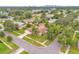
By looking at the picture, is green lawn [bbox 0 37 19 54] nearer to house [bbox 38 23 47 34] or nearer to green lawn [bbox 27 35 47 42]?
green lawn [bbox 27 35 47 42]

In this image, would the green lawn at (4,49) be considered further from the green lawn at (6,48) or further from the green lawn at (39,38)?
the green lawn at (39,38)

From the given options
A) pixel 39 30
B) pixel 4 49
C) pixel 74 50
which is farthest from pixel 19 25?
pixel 74 50

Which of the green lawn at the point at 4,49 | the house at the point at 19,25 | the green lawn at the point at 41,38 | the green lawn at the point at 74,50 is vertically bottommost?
the green lawn at the point at 74,50

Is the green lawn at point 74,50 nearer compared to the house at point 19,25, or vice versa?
the green lawn at point 74,50

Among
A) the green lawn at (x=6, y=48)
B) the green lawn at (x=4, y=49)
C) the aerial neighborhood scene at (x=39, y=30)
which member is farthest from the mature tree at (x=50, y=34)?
the green lawn at (x=4, y=49)

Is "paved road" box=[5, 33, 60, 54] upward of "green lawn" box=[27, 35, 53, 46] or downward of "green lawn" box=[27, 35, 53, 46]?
downward

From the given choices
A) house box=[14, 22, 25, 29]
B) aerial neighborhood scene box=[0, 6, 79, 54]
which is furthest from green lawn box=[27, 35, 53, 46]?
house box=[14, 22, 25, 29]

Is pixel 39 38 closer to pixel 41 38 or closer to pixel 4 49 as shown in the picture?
pixel 41 38
